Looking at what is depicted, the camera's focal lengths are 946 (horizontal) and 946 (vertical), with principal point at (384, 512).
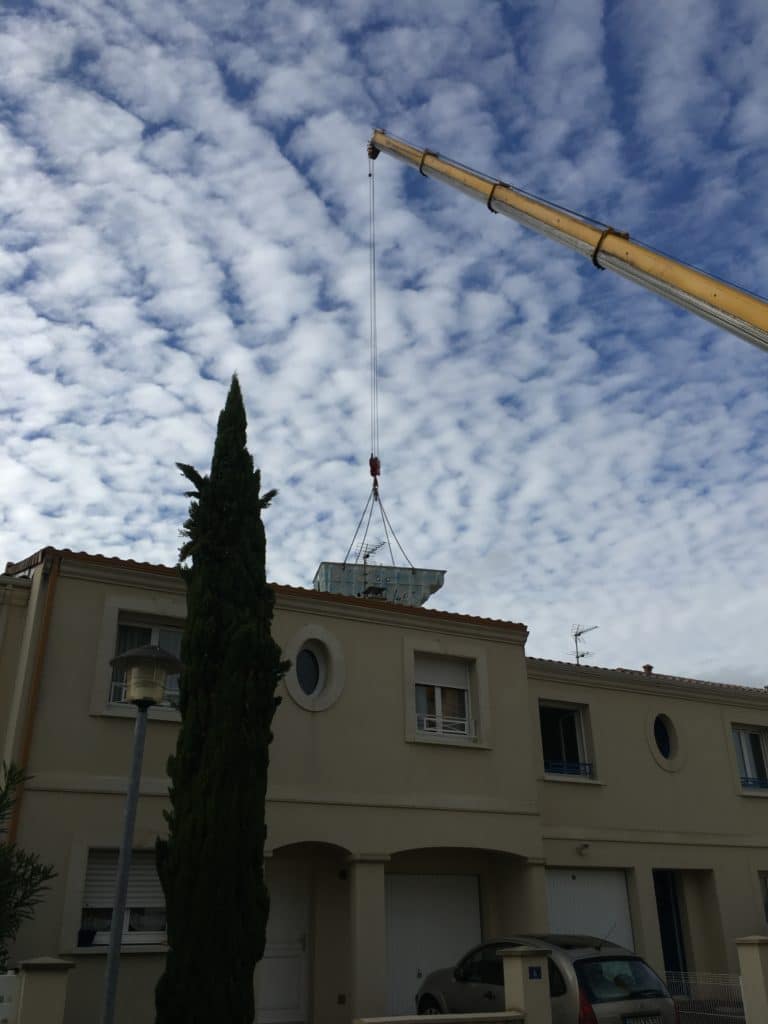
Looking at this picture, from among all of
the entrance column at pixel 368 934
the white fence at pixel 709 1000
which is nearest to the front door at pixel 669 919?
the white fence at pixel 709 1000

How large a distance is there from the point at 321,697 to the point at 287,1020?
481 centimetres

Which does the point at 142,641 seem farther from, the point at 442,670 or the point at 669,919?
the point at 669,919

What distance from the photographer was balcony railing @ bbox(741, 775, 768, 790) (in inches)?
801

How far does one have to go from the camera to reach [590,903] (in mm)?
17375

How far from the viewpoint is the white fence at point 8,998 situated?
887 centimetres

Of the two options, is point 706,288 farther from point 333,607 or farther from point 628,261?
point 333,607

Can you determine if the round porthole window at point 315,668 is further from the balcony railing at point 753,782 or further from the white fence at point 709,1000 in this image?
the balcony railing at point 753,782

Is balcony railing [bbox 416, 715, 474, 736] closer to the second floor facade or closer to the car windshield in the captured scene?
the second floor facade

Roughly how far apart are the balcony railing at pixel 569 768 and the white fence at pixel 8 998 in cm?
A: 1099

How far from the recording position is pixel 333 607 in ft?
51.0

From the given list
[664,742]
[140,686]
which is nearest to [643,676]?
[664,742]

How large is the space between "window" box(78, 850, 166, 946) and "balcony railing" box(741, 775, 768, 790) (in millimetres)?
13044

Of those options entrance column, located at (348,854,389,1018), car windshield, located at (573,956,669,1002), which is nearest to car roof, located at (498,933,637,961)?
car windshield, located at (573,956,669,1002)

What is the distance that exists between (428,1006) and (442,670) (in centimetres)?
534
